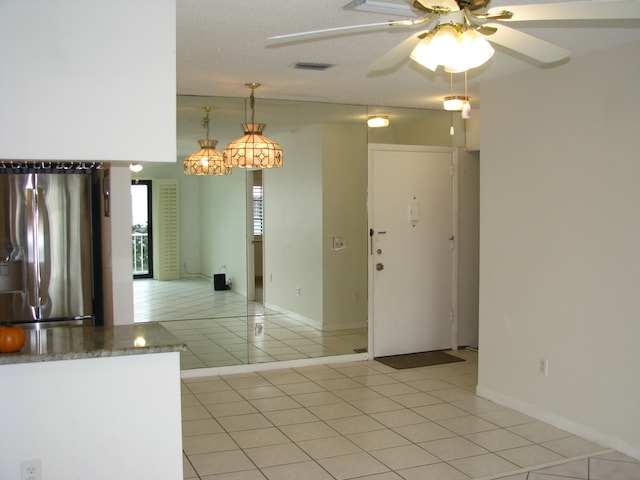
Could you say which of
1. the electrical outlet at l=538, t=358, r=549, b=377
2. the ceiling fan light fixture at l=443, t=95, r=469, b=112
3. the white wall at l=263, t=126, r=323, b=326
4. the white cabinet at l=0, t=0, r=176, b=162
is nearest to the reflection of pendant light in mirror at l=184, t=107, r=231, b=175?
the white wall at l=263, t=126, r=323, b=326

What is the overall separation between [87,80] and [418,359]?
4.31 meters

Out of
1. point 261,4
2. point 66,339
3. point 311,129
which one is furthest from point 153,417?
point 311,129

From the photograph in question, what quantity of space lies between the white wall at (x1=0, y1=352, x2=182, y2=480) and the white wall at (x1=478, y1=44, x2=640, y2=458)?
257 centimetres

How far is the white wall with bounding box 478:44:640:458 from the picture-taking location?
3828 millimetres

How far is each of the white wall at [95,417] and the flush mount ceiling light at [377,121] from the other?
3.83 m

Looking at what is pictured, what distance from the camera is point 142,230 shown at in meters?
5.33

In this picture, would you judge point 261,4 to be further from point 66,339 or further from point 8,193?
point 8,193

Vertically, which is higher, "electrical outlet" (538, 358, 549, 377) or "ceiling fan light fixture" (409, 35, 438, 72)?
"ceiling fan light fixture" (409, 35, 438, 72)

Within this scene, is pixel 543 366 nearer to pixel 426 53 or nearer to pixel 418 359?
pixel 418 359

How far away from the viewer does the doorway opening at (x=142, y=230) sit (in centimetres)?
523

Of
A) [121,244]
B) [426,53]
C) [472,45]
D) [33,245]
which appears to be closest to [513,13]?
[472,45]

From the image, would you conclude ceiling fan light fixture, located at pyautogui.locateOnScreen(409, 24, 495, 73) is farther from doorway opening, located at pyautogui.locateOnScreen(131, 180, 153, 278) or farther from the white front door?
the white front door

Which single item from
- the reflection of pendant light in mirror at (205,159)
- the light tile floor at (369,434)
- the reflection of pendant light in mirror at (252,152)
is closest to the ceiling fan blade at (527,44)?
the light tile floor at (369,434)

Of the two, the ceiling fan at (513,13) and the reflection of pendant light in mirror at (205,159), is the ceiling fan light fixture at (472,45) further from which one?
the reflection of pendant light in mirror at (205,159)
